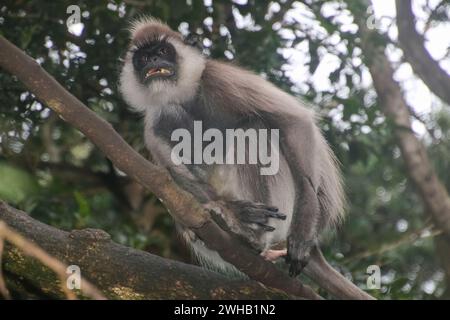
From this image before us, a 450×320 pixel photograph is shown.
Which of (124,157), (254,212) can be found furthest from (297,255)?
(124,157)

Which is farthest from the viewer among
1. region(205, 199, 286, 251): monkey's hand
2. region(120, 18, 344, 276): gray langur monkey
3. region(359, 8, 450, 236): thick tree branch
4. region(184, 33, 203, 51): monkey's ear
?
region(359, 8, 450, 236): thick tree branch

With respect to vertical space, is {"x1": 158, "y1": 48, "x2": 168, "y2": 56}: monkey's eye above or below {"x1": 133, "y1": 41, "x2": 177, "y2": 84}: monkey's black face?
above

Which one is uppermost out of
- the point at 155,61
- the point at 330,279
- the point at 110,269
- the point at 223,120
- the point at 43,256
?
the point at 155,61

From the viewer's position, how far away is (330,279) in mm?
4629

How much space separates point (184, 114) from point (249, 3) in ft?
4.35

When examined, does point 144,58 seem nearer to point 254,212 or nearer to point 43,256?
point 254,212

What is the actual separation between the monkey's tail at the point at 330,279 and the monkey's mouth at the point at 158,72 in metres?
1.66

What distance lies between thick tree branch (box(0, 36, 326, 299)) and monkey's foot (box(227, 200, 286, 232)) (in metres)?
0.40

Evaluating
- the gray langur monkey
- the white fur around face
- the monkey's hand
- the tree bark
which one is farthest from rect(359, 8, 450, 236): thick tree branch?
the monkey's hand

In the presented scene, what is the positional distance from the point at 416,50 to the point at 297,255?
2604 millimetres

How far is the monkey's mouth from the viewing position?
5.02m

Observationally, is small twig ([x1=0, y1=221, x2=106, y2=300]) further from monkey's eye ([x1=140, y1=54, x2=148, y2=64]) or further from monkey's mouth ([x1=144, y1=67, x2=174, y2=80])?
monkey's eye ([x1=140, y1=54, x2=148, y2=64])
